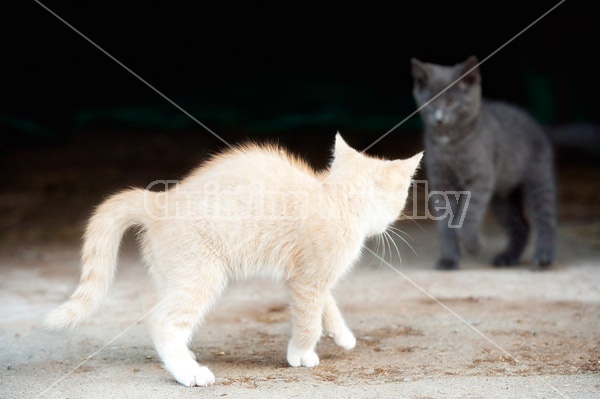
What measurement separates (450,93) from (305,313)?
274cm

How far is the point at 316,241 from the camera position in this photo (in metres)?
3.58

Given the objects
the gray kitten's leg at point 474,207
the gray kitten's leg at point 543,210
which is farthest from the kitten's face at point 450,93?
the gray kitten's leg at point 543,210

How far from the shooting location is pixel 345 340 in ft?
12.9

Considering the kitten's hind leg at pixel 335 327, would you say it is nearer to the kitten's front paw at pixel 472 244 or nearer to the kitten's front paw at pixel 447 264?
the kitten's front paw at pixel 447 264

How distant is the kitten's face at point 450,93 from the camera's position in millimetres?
5738

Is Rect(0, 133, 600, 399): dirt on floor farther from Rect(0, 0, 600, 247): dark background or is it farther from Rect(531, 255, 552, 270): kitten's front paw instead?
Rect(0, 0, 600, 247): dark background

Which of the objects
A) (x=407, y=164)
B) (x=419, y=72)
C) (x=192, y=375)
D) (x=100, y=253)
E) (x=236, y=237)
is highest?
(x=419, y=72)

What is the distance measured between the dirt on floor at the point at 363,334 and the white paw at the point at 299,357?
0.12ft

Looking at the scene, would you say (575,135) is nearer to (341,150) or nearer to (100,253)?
(341,150)

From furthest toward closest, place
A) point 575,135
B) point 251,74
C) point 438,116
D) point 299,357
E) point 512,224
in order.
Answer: point 251,74 → point 575,135 → point 512,224 → point 438,116 → point 299,357

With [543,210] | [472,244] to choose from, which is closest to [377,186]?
[472,244]

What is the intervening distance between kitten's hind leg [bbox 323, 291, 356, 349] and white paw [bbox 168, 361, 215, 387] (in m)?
0.75

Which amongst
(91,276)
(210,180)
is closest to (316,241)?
(210,180)

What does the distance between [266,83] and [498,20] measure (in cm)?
304
